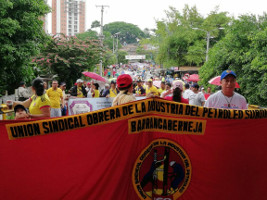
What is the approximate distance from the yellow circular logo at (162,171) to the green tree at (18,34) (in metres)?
12.6

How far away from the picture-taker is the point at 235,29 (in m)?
19.9

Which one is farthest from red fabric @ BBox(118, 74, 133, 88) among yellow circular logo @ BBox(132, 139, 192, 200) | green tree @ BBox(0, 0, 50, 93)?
green tree @ BBox(0, 0, 50, 93)

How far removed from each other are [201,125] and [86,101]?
688cm

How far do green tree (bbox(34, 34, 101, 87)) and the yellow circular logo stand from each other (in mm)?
19608

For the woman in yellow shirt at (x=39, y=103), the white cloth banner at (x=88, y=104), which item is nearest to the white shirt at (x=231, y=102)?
the woman in yellow shirt at (x=39, y=103)

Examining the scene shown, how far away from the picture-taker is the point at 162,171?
3.98 metres

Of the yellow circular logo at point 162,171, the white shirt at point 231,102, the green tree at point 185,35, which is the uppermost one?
the green tree at point 185,35

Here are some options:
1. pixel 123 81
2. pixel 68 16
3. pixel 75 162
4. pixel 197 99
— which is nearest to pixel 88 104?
pixel 197 99

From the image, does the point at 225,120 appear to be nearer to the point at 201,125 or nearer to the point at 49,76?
the point at 201,125

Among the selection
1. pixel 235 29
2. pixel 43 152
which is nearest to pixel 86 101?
pixel 43 152

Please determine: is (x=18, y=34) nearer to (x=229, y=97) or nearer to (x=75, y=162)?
(x=229, y=97)

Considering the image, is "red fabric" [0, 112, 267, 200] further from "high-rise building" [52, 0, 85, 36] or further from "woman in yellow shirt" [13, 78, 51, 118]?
"high-rise building" [52, 0, 85, 36]

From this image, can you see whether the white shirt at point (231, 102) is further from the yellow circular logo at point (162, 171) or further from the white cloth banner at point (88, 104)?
the white cloth banner at point (88, 104)

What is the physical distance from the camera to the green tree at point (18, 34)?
591 inches
